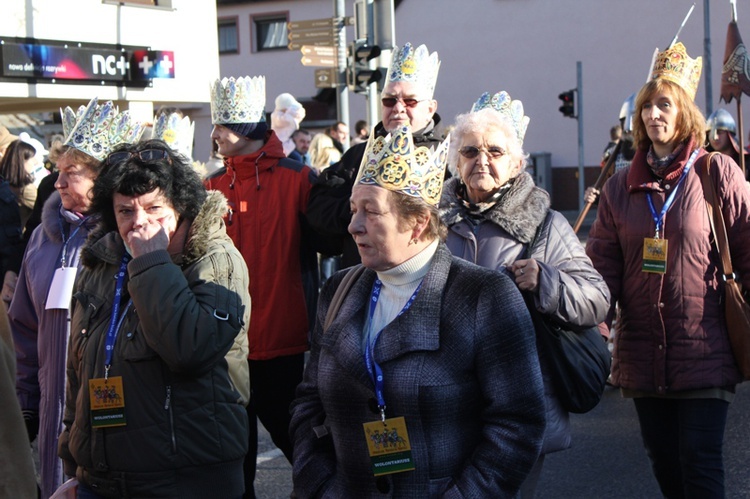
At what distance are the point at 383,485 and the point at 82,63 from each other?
1316cm

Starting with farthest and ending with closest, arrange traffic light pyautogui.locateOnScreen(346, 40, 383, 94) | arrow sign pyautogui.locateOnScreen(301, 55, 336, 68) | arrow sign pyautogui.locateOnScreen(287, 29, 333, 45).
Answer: arrow sign pyautogui.locateOnScreen(287, 29, 333, 45) → arrow sign pyautogui.locateOnScreen(301, 55, 336, 68) → traffic light pyautogui.locateOnScreen(346, 40, 383, 94)

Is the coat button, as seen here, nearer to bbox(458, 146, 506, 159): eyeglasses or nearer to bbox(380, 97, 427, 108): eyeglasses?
bbox(458, 146, 506, 159): eyeglasses

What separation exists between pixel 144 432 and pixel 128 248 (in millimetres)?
655

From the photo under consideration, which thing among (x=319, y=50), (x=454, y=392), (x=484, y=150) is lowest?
(x=454, y=392)

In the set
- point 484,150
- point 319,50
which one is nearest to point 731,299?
point 484,150

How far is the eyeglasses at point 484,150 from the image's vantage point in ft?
13.0

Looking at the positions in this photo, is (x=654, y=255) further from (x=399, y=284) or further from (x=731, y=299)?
(x=399, y=284)

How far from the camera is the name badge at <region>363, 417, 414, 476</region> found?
9.68 feet

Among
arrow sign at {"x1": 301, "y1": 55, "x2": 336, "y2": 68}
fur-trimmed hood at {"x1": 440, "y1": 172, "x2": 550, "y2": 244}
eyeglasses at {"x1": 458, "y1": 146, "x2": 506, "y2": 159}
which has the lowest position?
fur-trimmed hood at {"x1": 440, "y1": 172, "x2": 550, "y2": 244}

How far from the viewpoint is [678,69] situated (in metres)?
4.86

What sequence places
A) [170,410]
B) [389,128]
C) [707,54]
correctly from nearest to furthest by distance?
[170,410]
[389,128]
[707,54]

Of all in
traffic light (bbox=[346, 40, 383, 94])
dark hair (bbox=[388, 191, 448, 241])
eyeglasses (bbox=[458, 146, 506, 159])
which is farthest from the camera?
traffic light (bbox=[346, 40, 383, 94])

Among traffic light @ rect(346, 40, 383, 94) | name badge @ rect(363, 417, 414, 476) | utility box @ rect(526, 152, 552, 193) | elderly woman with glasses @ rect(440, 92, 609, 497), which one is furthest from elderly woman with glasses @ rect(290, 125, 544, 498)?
utility box @ rect(526, 152, 552, 193)

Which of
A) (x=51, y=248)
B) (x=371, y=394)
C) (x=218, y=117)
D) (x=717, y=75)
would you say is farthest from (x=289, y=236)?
(x=717, y=75)
